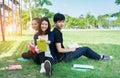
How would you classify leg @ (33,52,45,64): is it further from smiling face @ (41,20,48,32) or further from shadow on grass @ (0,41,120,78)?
smiling face @ (41,20,48,32)

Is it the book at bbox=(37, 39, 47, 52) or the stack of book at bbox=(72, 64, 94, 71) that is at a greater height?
the book at bbox=(37, 39, 47, 52)

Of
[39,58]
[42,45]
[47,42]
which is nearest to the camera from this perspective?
[42,45]

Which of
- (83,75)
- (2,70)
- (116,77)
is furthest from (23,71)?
(116,77)

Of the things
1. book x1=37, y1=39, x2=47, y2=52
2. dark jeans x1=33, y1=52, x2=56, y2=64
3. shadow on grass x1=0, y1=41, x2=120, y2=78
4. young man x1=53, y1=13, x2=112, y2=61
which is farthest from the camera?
young man x1=53, y1=13, x2=112, y2=61

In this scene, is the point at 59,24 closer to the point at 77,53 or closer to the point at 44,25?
the point at 44,25

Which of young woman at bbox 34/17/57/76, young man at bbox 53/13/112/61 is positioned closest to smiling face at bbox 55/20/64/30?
young man at bbox 53/13/112/61

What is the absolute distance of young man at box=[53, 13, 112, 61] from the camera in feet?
17.3

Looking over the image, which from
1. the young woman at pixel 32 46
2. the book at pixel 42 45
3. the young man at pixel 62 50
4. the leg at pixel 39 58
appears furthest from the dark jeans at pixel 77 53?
the book at pixel 42 45

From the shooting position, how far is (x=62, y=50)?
17.5 ft

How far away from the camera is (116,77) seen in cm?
455

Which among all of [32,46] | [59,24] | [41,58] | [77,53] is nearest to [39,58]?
[41,58]

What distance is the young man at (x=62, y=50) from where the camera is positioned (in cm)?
527

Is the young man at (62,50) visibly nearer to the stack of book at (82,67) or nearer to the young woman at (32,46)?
the stack of book at (82,67)

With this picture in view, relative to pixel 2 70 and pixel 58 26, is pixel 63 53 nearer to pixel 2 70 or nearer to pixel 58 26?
pixel 58 26
